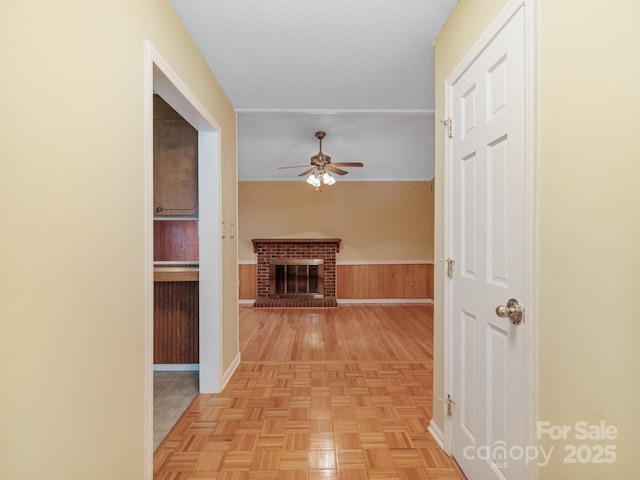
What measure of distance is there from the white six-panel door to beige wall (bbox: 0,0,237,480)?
1403 mm

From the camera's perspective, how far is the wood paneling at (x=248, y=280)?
5941mm

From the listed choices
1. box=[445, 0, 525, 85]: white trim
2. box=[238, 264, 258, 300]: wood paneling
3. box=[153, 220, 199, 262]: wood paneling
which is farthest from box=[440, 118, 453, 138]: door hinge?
box=[238, 264, 258, 300]: wood paneling

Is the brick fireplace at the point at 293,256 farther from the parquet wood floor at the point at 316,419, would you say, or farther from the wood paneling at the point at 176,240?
the wood paneling at the point at 176,240

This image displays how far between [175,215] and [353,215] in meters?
3.76

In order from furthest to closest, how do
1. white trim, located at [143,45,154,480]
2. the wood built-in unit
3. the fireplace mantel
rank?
the fireplace mantel
the wood built-in unit
white trim, located at [143,45,154,480]

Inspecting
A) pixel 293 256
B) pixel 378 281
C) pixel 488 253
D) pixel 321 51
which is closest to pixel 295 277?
pixel 293 256

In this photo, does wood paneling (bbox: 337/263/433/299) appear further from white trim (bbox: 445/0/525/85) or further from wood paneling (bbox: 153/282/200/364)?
white trim (bbox: 445/0/525/85)

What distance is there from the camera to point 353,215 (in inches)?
235

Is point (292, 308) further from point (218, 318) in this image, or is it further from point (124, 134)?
point (124, 134)

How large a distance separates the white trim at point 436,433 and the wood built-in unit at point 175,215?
1921 millimetres

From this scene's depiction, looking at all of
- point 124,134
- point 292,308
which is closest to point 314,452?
point 124,134

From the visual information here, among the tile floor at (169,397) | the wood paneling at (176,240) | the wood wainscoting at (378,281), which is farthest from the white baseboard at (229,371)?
the wood wainscoting at (378,281)

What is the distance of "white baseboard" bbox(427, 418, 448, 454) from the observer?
1770 mm

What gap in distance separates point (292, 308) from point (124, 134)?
4630 millimetres
